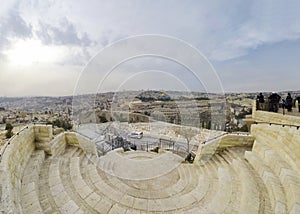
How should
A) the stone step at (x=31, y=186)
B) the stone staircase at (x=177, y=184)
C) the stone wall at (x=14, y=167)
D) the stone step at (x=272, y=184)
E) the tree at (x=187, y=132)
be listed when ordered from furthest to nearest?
the tree at (x=187, y=132) < the stone staircase at (x=177, y=184) < the stone step at (x=31, y=186) < the stone step at (x=272, y=184) < the stone wall at (x=14, y=167)

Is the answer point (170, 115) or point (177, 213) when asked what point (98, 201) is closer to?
point (177, 213)

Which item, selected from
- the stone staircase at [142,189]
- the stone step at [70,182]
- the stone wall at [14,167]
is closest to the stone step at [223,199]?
the stone staircase at [142,189]

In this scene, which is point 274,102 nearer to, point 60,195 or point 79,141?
point 79,141

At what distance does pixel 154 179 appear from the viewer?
254 inches

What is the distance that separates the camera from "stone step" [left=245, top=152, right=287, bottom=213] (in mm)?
3479

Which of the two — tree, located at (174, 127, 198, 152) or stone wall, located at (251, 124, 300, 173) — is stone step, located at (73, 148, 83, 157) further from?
tree, located at (174, 127, 198, 152)

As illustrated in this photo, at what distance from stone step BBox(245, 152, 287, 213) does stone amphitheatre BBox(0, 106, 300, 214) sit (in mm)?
17

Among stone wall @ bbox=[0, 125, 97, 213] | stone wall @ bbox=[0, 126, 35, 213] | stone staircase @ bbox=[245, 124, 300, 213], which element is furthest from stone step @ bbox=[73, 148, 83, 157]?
stone staircase @ bbox=[245, 124, 300, 213]

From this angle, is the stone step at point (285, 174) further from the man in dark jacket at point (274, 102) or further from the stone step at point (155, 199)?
the man in dark jacket at point (274, 102)

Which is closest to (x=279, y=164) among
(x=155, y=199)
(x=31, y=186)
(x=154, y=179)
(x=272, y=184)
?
(x=272, y=184)

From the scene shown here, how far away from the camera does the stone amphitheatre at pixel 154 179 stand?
3.85m

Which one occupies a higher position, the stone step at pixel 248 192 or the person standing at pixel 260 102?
the person standing at pixel 260 102

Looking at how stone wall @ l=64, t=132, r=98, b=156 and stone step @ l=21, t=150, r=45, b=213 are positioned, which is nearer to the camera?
stone step @ l=21, t=150, r=45, b=213

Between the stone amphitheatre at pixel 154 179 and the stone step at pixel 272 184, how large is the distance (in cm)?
2
